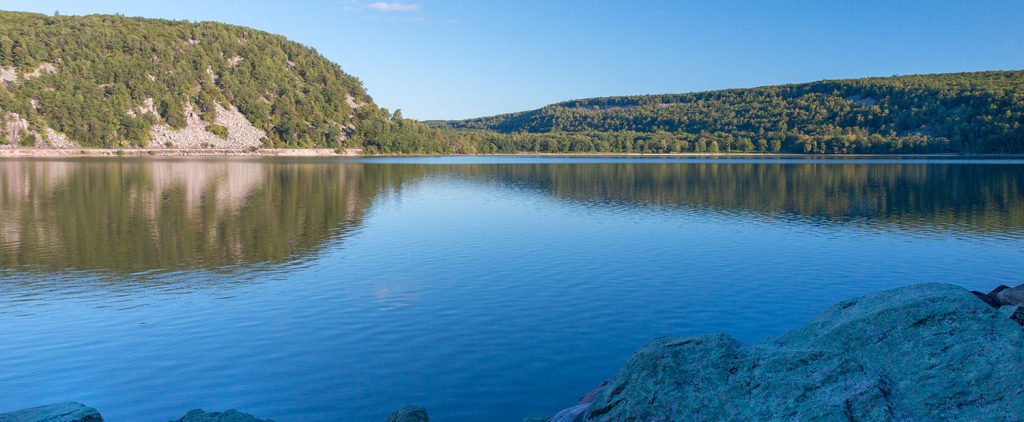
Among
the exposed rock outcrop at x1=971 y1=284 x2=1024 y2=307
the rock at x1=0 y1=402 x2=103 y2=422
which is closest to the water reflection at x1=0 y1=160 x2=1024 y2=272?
the rock at x1=0 y1=402 x2=103 y2=422

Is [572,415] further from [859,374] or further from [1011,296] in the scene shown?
[1011,296]

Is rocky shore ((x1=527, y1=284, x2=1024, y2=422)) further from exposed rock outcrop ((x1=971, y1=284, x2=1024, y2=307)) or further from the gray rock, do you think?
exposed rock outcrop ((x1=971, y1=284, x2=1024, y2=307))

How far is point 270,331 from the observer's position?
69.3ft

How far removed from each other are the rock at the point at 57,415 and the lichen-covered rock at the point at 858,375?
7452mm

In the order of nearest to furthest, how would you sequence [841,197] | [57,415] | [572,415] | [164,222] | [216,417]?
[57,415] < [216,417] < [572,415] < [164,222] < [841,197]

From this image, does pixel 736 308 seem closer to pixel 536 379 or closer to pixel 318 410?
pixel 536 379

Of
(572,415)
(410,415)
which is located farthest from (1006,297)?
(410,415)

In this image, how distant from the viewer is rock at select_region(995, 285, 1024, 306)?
17.1 metres

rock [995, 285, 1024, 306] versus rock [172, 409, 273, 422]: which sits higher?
rock [995, 285, 1024, 306]

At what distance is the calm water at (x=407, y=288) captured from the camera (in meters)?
16.8

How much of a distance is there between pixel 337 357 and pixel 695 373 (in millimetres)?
12217

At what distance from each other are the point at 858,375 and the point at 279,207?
55.3m

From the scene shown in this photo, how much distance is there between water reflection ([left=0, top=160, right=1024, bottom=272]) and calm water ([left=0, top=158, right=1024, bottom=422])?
1.20ft

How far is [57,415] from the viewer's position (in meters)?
9.80
